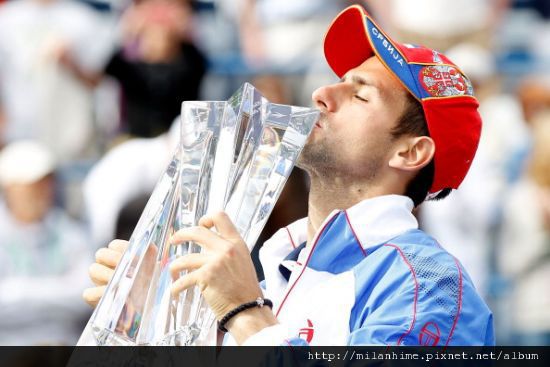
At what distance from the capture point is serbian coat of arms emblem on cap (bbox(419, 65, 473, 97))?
10.1 ft

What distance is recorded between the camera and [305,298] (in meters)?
2.86

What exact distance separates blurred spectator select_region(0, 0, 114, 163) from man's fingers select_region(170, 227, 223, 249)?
4193 millimetres

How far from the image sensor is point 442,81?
3.10 m

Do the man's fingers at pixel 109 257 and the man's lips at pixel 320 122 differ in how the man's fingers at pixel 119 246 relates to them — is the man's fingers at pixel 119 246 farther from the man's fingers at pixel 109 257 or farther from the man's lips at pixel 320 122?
the man's lips at pixel 320 122

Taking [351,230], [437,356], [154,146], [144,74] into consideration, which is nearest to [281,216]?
[154,146]

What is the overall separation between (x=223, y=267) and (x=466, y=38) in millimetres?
4823

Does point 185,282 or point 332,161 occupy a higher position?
point 332,161

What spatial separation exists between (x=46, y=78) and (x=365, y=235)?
13.8 feet

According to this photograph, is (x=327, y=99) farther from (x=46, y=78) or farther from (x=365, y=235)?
(x=46, y=78)

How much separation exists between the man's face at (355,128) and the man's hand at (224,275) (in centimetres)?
55

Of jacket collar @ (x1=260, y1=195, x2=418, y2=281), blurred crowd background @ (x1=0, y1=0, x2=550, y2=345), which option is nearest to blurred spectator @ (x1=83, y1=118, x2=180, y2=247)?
blurred crowd background @ (x1=0, y1=0, x2=550, y2=345)

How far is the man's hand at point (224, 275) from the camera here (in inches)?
98.0

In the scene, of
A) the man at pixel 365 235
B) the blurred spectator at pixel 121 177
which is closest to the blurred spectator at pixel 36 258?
the blurred spectator at pixel 121 177

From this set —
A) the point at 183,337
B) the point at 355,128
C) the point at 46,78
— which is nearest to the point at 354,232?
the point at 355,128
